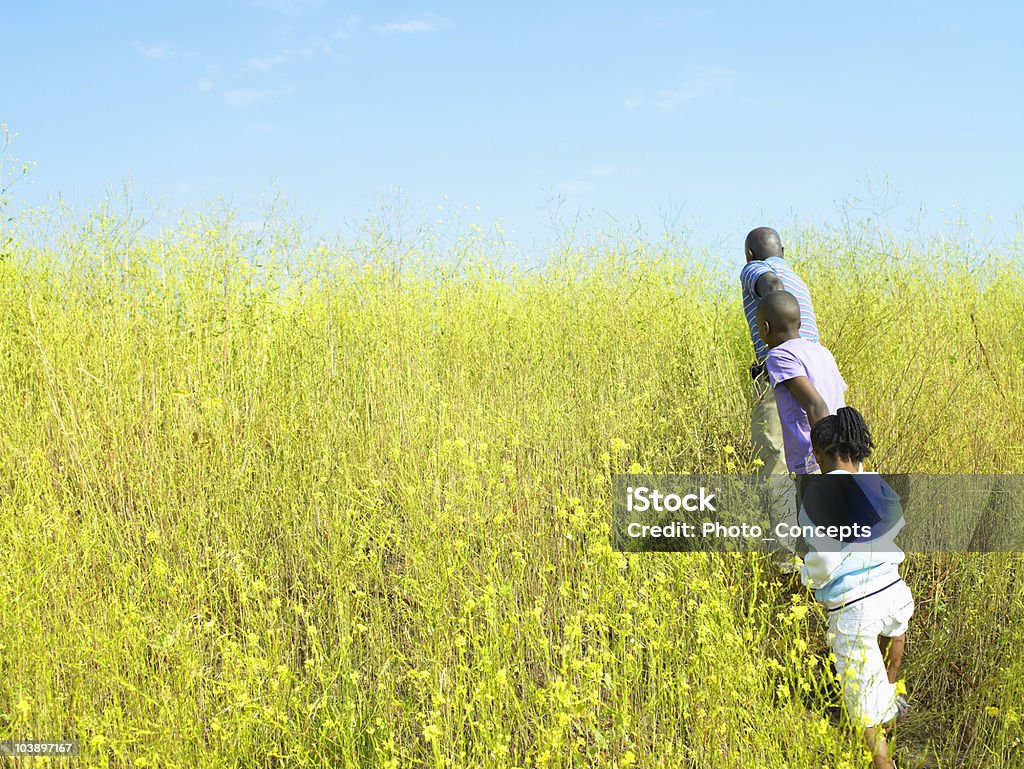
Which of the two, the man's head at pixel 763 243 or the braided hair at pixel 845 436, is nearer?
the braided hair at pixel 845 436

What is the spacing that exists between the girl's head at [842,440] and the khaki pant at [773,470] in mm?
300

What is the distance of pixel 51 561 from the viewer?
212 centimetres

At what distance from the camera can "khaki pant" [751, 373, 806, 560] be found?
2.66 meters

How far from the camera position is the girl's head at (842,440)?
226cm

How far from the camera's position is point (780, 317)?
9.46 ft

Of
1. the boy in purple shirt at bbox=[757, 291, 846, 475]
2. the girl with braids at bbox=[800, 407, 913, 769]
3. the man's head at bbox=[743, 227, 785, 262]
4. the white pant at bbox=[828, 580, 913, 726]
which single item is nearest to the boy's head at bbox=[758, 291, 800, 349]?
the boy in purple shirt at bbox=[757, 291, 846, 475]

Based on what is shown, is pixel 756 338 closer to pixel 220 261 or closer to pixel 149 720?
pixel 220 261

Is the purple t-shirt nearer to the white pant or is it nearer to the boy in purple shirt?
the boy in purple shirt

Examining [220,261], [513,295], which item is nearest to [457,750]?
[220,261]

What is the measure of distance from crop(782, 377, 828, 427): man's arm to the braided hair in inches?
7.2

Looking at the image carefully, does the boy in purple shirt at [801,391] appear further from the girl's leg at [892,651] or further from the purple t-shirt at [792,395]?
the girl's leg at [892,651]

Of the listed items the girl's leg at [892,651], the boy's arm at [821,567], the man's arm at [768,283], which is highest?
the man's arm at [768,283]

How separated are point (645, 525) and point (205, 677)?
1429mm

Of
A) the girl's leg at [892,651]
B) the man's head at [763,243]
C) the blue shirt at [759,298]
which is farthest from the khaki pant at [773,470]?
the man's head at [763,243]
